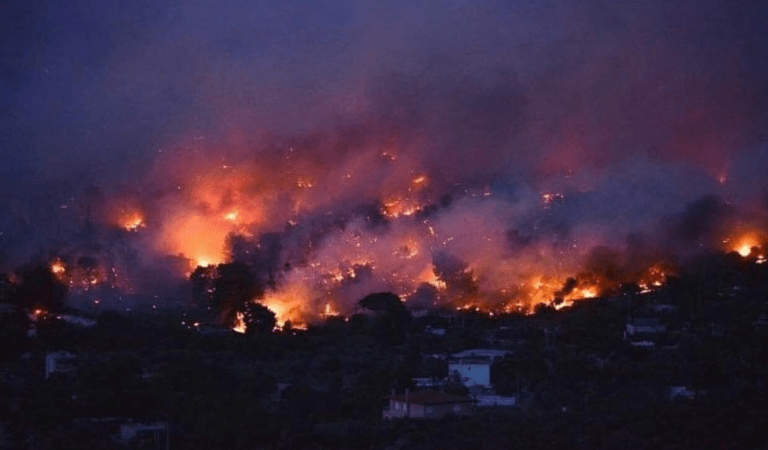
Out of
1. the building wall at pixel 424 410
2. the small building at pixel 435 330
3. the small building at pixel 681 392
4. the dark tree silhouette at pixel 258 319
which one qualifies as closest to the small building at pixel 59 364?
the dark tree silhouette at pixel 258 319

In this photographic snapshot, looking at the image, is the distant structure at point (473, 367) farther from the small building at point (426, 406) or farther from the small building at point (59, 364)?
the small building at point (59, 364)

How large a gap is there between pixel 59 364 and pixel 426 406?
8513 mm

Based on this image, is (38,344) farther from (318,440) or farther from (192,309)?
(318,440)

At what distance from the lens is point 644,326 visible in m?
34.8

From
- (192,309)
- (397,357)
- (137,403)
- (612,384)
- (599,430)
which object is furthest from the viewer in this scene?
(192,309)

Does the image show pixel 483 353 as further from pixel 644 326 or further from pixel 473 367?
pixel 644 326

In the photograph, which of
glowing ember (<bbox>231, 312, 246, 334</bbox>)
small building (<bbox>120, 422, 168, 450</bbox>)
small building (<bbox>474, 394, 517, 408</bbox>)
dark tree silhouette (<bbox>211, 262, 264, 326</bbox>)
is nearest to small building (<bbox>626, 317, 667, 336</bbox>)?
small building (<bbox>474, 394, 517, 408</bbox>)

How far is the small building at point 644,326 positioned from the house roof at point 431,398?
799cm

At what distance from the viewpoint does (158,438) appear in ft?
82.9

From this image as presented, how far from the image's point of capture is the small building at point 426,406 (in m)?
26.6

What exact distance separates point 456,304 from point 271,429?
50.3ft

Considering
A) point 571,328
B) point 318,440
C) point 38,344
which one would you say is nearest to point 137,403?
point 318,440

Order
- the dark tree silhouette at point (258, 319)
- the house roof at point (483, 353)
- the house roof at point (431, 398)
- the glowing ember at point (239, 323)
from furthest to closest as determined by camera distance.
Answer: the glowing ember at point (239, 323) < the dark tree silhouette at point (258, 319) < the house roof at point (483, 353) < the house roof at point (431, 398)

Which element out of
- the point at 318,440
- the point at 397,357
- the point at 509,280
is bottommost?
the point at 318,440
